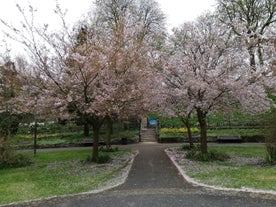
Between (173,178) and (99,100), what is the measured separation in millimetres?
4198

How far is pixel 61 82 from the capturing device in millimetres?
12852

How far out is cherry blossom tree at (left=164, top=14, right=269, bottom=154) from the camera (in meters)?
13.2

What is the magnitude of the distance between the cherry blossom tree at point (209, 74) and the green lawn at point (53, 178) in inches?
171

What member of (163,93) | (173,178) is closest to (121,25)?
(163,93)

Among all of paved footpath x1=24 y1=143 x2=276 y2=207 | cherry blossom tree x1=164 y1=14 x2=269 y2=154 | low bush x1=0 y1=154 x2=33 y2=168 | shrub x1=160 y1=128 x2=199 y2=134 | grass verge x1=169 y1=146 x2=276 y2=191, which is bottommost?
paved footpath x1=24 y1=143 x2=276 y2=207

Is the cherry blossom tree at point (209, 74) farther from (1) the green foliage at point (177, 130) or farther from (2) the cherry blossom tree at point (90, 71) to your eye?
(1) the green foliage at point (177, 130)

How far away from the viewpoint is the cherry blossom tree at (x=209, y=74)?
13211mm

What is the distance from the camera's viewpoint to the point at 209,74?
12859mm

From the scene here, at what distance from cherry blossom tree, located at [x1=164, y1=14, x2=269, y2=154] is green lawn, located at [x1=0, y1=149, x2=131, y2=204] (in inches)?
171

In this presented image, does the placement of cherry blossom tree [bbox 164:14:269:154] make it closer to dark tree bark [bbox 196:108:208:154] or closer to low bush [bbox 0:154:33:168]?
dark tree bark [bbox 196:108:208:154]

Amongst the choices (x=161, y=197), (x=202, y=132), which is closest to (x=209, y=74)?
(x=202, y=132)

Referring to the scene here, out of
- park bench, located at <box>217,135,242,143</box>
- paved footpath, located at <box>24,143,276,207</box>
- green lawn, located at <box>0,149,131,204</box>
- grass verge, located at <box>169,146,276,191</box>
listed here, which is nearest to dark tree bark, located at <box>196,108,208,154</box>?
grass verge, located at <box>169,146,276,191</box>

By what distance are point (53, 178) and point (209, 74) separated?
7198 millimetres

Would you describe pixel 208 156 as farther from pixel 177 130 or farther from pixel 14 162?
pixel 177 130
